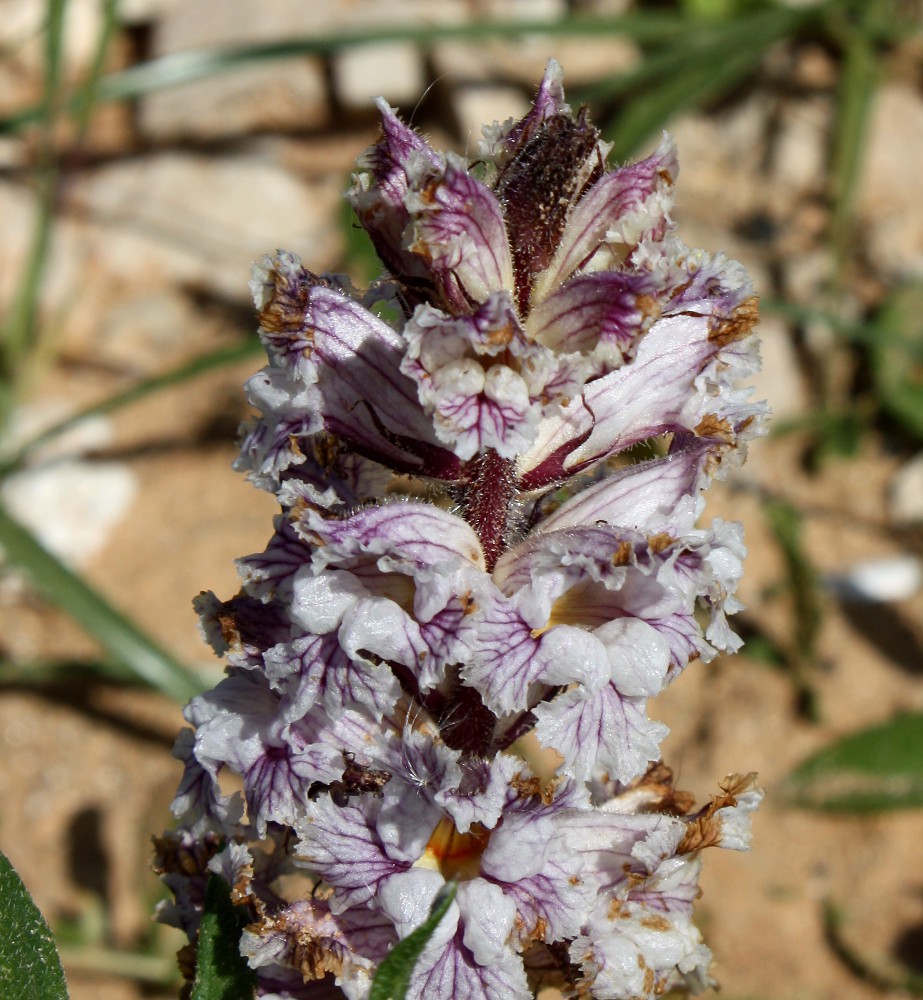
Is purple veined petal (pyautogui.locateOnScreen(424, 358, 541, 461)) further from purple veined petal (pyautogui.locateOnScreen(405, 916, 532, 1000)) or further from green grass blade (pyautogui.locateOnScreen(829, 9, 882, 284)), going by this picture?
green grass blade (pyautogui.locateOnScreen(829, 9, 882, 284))

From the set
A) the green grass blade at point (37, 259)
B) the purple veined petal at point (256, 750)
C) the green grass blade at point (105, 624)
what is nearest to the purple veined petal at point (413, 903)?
the purple veined petal at point (256, 750)

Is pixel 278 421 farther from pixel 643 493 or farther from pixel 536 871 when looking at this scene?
pixel 536 871

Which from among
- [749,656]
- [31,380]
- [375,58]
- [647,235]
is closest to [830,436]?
[749,656]

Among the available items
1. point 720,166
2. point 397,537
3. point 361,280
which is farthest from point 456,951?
point 720,166

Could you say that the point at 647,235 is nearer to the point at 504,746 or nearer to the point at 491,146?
the point at 491,146

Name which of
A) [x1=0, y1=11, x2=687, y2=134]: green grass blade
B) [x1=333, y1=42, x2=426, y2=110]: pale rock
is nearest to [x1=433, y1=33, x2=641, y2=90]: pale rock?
[x1=333, y1=42, x2=426, y2=110]: pale rock

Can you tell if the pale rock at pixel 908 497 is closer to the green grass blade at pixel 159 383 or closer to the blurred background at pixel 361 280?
the blurred background at pixel 361 280
